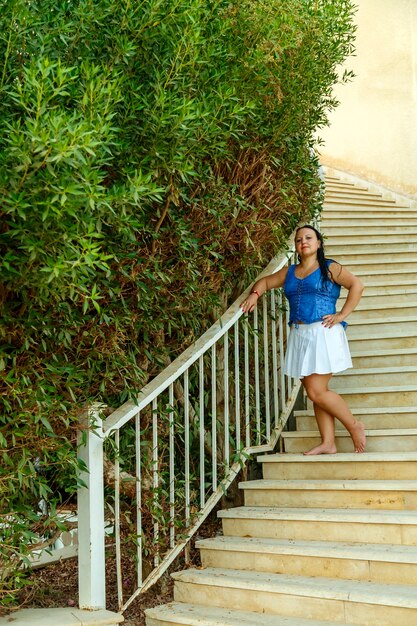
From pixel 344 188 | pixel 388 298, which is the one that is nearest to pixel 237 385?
pixel 388 298

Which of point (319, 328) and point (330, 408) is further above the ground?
point (319, 328)

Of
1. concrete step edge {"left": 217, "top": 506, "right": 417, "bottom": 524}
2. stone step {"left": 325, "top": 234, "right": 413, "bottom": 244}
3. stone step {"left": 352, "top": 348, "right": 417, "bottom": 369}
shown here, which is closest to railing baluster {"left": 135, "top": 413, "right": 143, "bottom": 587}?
concrete step edge {"left": 217, "top": 506, "right": 417, "bottom": 524}

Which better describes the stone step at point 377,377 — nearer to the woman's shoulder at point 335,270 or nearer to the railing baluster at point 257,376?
the railing baluster at point 257,376

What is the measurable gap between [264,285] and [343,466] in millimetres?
1038

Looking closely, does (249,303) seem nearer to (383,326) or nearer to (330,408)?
(330,408)

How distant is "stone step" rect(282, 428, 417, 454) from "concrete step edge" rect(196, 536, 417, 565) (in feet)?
2.27

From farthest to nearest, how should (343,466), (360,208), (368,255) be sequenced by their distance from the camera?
(360,208) → (368,255) → (343,466)

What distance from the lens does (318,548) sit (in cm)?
327

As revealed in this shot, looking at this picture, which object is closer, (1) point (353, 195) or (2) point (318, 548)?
(2) point (318, 548)

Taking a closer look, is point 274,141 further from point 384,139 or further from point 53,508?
point 384,139

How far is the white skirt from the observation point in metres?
3.86

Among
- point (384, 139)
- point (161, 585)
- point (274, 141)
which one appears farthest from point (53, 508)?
point (384, 139)

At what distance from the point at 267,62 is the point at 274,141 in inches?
20.4

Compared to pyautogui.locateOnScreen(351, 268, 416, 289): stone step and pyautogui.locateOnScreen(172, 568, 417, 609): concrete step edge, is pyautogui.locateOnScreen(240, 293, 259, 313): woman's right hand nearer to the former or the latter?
pyautogui.locateOnScreen(172, 568, 417, 609): concrete step edge
